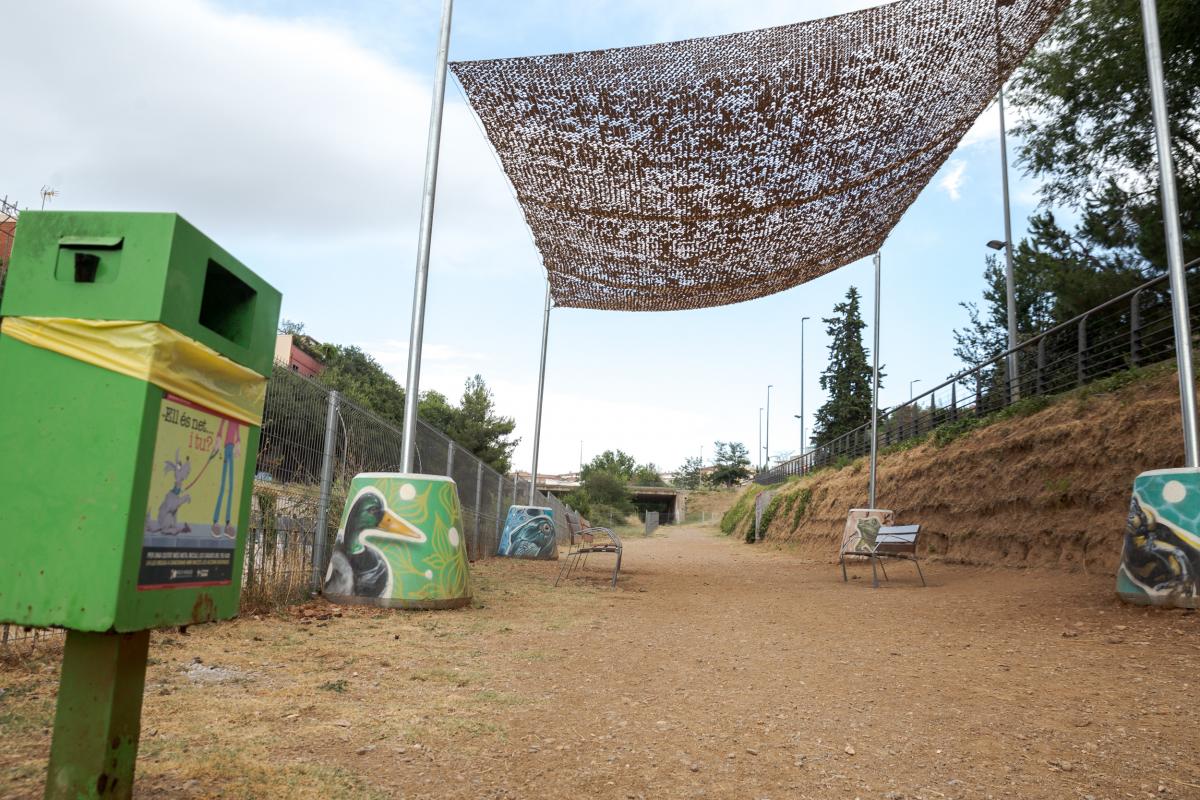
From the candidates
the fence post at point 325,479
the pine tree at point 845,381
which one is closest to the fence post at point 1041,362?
the fence post at point 325,479

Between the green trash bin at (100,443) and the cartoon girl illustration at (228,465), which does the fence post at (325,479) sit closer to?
the cartoon girl illustration at (228,465)

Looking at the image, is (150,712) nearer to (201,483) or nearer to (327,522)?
(201,483)

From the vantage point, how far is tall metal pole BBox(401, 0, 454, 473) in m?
6.55

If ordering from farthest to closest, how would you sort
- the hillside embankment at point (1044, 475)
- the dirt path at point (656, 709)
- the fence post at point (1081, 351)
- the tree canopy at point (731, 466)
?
the tree canopy at point (731, 466), the fence post at point (1081, 351), the hillside embankment at point (1044, 475), the dirt path at point (656, 709)

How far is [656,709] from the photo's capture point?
3.35 m

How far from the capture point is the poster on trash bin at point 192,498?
1.69 metres

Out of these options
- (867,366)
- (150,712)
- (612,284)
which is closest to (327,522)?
(150,712)

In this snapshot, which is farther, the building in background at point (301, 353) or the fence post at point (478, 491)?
the building in background at point (301, 353)

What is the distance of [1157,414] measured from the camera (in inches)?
310

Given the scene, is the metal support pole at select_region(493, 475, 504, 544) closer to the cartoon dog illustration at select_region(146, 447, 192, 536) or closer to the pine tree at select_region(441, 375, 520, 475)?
the cartoon dog illustration at select_region(146, 447, 192, 536)

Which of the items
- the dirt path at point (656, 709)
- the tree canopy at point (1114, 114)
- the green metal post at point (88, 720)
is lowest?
the dirt path at point (656, 709)

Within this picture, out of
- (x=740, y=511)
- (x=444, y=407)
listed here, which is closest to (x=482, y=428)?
(x=444, y=407)

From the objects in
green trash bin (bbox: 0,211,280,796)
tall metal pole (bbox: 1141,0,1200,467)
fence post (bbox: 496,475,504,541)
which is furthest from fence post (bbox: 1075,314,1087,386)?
green trash bin (bbox: 0,211,280,796)

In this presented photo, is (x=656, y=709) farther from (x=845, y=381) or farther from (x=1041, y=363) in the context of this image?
(x=845, y=381)
